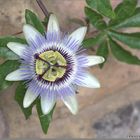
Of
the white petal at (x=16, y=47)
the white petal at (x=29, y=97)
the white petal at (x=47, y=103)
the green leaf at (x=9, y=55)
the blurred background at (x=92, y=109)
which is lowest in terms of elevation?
the blurred background at (x=92, y=109)

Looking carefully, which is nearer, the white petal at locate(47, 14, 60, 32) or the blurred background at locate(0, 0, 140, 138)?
the white petal at locate(47, 14, 60, 32)

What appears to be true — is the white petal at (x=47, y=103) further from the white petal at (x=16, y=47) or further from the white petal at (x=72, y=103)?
the white petal at (x=16, y=47)

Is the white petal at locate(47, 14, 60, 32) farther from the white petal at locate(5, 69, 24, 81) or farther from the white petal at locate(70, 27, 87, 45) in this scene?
the white petal at locate(5, 69, 24, 81)

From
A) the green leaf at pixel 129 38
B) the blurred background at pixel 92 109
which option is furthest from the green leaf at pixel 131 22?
the blurred background at pixel 92 109

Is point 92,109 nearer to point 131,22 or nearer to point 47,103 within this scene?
point 131,22

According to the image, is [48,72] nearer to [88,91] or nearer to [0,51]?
[0,51]

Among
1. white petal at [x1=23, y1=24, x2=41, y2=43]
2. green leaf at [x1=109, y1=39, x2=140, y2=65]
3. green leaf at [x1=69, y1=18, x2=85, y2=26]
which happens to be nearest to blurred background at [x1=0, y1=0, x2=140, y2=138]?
green leaf at [x1=69, y1=18, x2=85, y2=26]

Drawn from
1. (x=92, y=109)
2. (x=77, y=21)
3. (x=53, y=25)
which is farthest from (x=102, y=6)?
(x=92, y=109)
